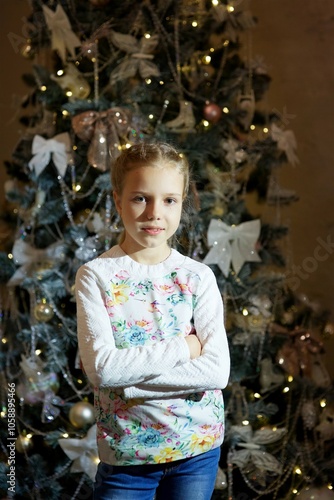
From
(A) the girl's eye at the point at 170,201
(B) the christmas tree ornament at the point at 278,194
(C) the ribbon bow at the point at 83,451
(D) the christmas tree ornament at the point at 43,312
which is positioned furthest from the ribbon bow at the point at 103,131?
(A) the girl's eye at the point at 170,201

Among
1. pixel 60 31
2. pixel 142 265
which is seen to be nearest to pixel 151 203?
pixel 142 265

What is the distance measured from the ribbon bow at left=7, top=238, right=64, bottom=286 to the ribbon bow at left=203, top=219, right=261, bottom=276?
21.5 inches

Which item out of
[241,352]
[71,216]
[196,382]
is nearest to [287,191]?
[241,352]

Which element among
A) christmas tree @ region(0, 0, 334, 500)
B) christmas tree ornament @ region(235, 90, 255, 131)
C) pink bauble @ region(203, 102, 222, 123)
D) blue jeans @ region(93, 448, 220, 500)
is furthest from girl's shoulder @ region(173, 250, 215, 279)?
christmas tree ornament @ region(235, 90, 255, 131)

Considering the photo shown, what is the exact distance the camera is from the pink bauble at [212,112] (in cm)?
259

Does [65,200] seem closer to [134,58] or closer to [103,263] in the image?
[134,58]

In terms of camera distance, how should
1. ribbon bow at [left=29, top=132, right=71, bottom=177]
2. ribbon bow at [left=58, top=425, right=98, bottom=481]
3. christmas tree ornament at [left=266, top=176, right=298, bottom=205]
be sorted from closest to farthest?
ribbon bow at [left=58, top=425, right=98, bottom=481] → ribbon bow at [left=29, top=132, right=71, bottom=177] → christmas tree ornament at [left=266, top=176, right=298, bottom=205]

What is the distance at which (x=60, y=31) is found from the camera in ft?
8.39

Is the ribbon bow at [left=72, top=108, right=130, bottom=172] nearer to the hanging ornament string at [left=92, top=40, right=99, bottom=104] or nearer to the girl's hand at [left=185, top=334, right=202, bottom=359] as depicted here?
the hanging ornament string at [left=92, top=40, right=99, bottom=104]

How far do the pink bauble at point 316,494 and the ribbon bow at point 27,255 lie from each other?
1.25m

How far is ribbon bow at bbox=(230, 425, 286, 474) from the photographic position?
2.51 m

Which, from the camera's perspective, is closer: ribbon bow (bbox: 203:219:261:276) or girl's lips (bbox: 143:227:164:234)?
girl's lips (bbox: 143:227:164:234)

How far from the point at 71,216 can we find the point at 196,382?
4.74 feet

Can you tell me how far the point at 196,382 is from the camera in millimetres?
1228
